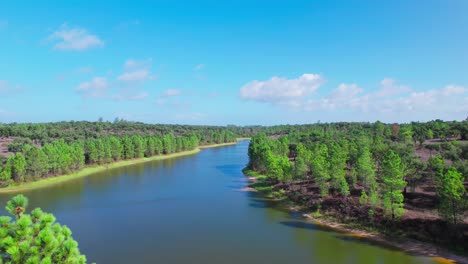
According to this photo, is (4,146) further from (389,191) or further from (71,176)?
(389,191)

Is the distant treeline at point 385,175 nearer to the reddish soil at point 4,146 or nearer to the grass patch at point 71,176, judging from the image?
the grass patch at point 71,176

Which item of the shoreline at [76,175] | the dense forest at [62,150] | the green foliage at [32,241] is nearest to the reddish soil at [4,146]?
the dense forest at [62,150]

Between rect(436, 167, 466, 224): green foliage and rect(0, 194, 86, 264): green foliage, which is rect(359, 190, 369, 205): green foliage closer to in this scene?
rect(436, 167, 466, 224): green foliage

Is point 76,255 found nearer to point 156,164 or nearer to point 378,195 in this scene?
point 378,195

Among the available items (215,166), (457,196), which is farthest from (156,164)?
(457,196)

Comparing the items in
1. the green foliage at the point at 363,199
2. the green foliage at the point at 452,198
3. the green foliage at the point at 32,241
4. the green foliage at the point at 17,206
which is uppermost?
the green foliage at the point at 17,206

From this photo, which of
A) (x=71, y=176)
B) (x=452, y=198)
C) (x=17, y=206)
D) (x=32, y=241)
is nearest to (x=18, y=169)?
(x=71, y=176)
